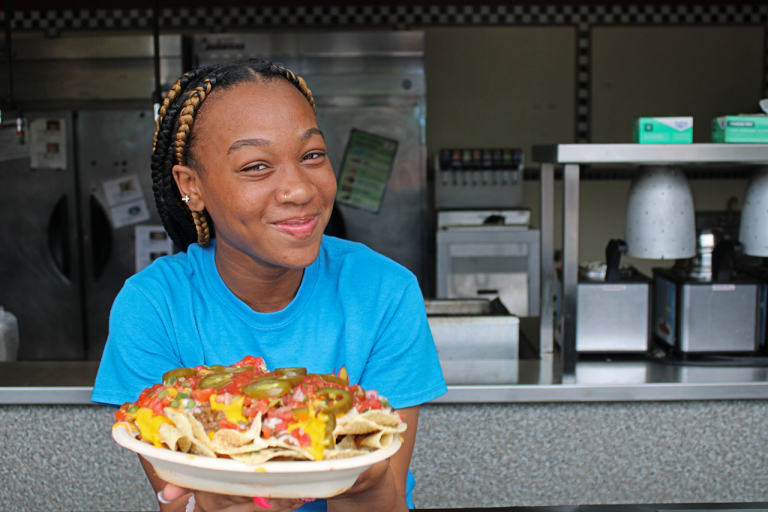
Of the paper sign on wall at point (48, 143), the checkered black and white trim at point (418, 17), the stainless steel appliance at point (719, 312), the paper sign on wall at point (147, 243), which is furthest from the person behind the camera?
the checkered black and white trim at point (418, 17)

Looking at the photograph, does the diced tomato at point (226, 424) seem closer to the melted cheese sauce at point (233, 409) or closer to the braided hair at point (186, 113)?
the melted cheese sauce at point (233, 409)

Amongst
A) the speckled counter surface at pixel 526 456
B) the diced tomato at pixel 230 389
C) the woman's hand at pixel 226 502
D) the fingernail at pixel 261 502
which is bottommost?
the speckled counter surface at pixel 526 456

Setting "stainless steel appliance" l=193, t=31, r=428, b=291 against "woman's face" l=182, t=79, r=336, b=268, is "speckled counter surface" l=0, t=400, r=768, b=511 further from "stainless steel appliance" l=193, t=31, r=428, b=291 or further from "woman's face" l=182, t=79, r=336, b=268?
"stainless steel appliance" l=193, t=31, r=428, b=291

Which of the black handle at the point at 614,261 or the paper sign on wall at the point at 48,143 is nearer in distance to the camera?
the black handle at the point at 614,261

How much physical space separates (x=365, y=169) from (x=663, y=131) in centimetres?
279

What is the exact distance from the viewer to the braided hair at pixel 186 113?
1.20 m

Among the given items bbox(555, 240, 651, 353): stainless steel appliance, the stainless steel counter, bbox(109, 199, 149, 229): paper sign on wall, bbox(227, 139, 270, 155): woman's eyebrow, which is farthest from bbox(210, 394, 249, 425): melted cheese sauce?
bbox(109, 199, 149, 229): paper sign on wall

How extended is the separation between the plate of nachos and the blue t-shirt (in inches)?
14.5

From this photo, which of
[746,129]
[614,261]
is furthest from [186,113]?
[746,129]

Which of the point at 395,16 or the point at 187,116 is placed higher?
the point at 395,16

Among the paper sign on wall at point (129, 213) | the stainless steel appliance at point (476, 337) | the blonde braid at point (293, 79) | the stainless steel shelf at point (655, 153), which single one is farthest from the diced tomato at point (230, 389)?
the paper sign on wall at point (129, 213)

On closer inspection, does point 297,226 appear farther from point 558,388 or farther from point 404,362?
point 558,388

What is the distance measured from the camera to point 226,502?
0.93m

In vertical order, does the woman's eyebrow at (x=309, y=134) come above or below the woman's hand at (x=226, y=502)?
above
